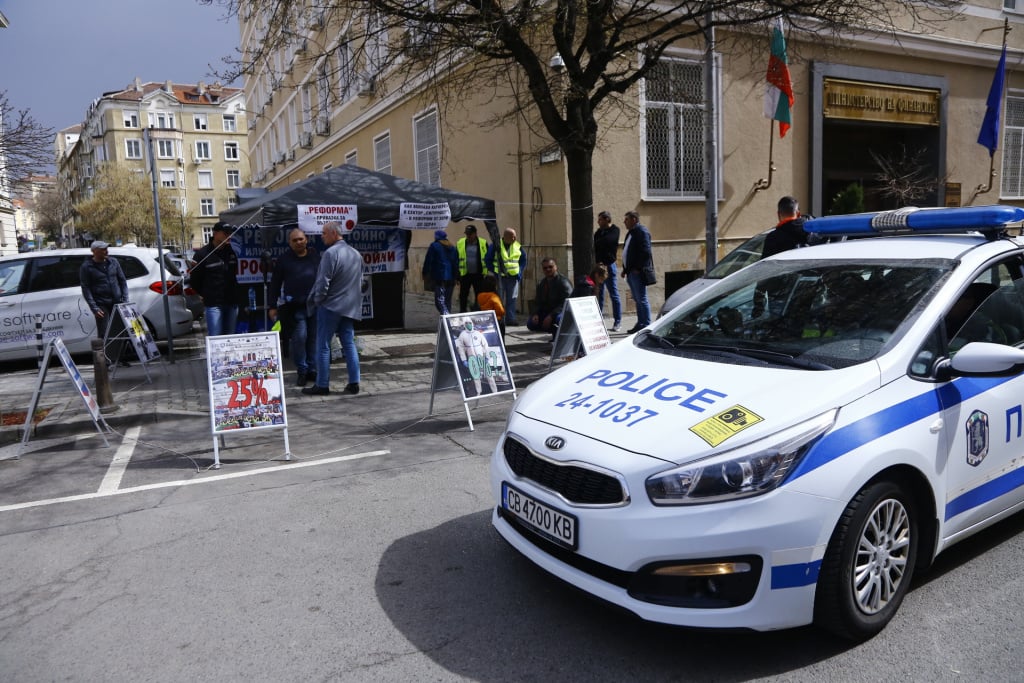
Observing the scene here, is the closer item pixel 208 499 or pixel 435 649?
pixel 435 649

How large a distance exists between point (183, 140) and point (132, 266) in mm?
77915

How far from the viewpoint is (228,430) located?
20.2 ft

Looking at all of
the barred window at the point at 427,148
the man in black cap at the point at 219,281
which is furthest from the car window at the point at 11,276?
the barred window at the point at 427,148

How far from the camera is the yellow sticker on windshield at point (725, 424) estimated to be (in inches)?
118

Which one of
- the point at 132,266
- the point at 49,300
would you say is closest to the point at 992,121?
the point at 132,266

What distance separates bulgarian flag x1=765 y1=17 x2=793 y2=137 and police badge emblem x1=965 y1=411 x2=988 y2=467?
11.8 metres

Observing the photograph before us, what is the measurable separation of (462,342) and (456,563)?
11.0ft

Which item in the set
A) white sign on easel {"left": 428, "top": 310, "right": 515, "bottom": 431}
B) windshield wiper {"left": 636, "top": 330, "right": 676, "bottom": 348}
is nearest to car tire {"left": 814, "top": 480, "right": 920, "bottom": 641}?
windshield wiper {"left": 636, "top": 330, "right": 676, "bottom": 348}

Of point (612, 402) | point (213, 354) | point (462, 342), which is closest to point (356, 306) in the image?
point (462, 342)

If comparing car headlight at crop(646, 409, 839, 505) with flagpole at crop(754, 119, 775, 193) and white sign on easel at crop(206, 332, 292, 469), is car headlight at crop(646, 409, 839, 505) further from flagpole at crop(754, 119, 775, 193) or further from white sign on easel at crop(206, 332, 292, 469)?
flagpole at crop(754, 119, 775, 193)

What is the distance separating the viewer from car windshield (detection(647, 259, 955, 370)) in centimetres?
351

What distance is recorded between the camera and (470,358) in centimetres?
723

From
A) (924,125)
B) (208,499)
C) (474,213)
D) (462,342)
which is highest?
(924,125)

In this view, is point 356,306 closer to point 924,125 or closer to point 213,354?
point 213,354
